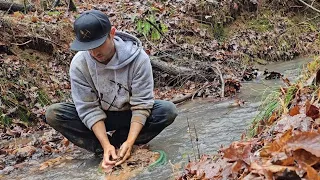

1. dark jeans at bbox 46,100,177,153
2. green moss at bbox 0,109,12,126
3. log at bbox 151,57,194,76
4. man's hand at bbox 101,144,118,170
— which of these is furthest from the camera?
log at bbox 151,57,194,76

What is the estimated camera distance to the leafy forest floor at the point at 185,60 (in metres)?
2.33

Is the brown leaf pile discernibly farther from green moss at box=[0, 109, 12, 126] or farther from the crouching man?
green moss at box=[0, 109, 12, 126]

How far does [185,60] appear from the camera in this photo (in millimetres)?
7211

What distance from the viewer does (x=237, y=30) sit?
10.3m

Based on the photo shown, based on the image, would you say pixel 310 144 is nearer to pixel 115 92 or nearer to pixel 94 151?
pixel 115 92

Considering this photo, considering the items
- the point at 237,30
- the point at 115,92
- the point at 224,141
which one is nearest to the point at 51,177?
the point at 115,92

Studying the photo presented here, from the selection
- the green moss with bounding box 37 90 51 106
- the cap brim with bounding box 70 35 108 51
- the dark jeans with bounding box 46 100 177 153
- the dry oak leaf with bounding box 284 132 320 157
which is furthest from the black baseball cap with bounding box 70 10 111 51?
the green moss with bounding box 37 90 51 106

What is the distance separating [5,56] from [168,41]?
293cm

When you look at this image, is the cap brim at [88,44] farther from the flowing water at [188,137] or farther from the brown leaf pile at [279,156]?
the brown leaf pile at [279,156]

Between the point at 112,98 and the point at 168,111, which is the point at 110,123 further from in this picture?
the point at 168,111

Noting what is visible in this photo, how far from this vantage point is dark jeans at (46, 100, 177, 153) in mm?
3994

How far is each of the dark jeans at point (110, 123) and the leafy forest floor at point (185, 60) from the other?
407 millimetres

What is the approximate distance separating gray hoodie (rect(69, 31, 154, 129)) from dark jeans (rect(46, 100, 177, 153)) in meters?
0.16

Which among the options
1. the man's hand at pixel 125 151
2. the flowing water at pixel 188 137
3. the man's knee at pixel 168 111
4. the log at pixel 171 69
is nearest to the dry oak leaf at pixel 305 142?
the flowing water at pixel 188 137
